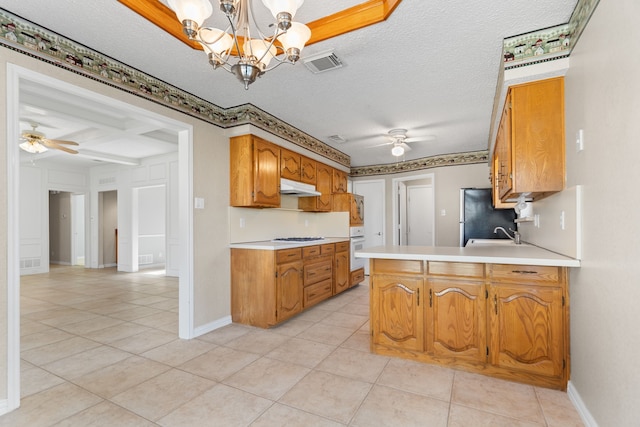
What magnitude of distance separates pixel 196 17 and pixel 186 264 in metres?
2.27

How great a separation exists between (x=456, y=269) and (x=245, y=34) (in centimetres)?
213

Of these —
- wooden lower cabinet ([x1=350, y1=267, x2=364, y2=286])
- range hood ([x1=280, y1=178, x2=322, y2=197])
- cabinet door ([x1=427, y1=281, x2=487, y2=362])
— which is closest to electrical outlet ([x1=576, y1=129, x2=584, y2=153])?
cabinet door ([x1=427, y1=281, x2=487, y2=362])

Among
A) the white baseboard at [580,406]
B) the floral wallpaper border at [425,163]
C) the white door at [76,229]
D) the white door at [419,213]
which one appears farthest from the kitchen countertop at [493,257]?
the white door at [76,229]

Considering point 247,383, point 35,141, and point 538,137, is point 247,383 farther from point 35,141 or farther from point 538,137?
point 35,141

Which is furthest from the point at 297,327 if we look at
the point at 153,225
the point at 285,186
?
the point at 153,225

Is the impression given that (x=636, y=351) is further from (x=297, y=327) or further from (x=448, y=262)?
(x=297, y=327)

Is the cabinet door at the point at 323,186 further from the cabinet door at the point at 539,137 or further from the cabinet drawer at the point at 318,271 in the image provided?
the cabinet door at the point at 539,137

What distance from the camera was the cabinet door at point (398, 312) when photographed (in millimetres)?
2426

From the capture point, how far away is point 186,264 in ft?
9.87

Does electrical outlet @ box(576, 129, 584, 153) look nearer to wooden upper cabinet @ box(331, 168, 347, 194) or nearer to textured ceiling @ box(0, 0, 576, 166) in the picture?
textured ceiling @ box(0, 0, 576, 166)

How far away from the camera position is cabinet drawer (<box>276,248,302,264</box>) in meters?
3.33

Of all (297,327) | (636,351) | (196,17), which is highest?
(196,17)

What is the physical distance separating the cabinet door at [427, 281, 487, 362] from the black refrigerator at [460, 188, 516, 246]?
128 inches

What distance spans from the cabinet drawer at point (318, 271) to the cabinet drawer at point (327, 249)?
3.4 inches
